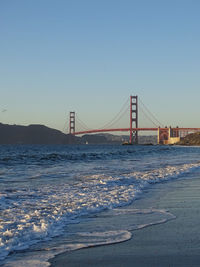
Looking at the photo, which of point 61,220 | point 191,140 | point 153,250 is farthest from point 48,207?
point 191,140

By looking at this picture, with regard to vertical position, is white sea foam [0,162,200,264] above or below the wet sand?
below

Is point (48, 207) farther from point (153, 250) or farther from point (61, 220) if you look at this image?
point (153, 250)

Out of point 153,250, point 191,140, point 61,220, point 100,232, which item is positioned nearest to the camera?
point 153,250

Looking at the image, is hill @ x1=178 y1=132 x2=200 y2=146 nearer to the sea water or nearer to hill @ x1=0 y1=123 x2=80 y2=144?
hill @ x1=0 y1=123 x2=80 y2=144

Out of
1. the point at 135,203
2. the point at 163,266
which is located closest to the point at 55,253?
the point at 163,266

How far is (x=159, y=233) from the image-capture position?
283 cm

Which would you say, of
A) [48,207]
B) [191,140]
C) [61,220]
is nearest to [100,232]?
[61,220]

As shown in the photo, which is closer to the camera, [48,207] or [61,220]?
[61,220]

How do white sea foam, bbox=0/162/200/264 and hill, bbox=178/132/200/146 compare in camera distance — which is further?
hill, bbox=178/132/200/146

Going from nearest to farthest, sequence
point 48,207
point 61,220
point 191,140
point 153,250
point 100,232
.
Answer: point 153,250
point 100,232
point 61,220
point 48,207
point 191,140

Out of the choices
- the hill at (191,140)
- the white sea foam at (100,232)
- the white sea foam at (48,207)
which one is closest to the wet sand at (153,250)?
the white sea foam at (100,232)

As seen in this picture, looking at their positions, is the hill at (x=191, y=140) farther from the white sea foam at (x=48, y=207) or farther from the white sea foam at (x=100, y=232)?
the white sea foam at (x=100, y=232)

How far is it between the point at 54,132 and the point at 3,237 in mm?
84549

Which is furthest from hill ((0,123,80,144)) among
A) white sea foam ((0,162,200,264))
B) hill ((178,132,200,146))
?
white sea foam ((0,162,200,264))
